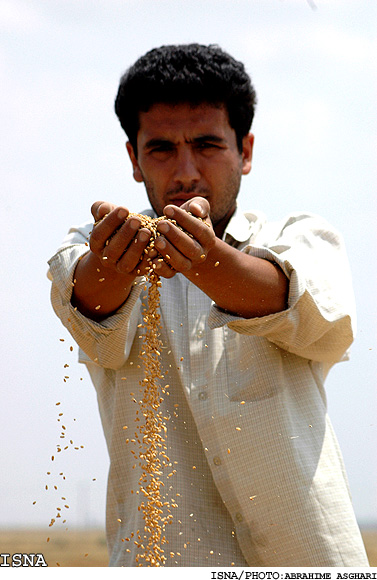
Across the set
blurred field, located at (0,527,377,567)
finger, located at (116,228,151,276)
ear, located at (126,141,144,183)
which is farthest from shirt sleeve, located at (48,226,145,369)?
blurred field, located at (0,527,377,567)

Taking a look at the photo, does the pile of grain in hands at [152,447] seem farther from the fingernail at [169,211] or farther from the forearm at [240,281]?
→ the forearm at [240,281]

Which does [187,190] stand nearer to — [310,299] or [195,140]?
[195,140]

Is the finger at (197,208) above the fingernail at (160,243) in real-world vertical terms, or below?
above

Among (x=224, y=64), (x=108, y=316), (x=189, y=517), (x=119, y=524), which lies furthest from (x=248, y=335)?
(x=224, y=64)

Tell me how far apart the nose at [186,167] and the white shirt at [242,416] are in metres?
0.41

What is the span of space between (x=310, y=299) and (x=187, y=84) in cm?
108

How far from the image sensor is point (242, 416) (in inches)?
89.8

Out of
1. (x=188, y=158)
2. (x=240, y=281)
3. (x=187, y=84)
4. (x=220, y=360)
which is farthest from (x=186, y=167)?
(x=220, y=360)

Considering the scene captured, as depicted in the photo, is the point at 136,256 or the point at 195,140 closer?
the point at 136,256

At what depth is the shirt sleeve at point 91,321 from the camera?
91.2 inches

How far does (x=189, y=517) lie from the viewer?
7.27 feet

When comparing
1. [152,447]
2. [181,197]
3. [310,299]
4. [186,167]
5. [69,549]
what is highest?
[186,167]

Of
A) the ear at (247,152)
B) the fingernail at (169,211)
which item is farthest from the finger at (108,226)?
the ear at (247,152)
